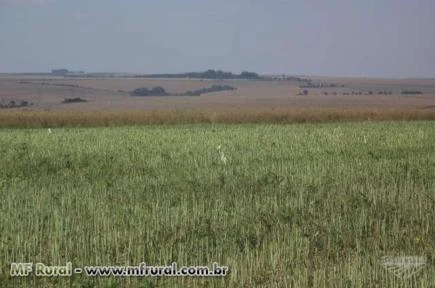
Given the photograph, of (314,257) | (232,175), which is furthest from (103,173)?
(314,257)

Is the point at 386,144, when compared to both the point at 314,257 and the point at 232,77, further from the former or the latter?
the point at 232,77

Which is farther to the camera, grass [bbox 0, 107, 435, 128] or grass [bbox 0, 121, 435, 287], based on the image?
grass [bbox 0, 107, 435, 128]

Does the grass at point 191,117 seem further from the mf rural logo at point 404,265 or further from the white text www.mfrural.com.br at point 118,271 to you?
the white text www.mfrural.com.br at point 118,271

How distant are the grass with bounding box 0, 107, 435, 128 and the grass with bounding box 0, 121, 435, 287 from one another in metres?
25.5

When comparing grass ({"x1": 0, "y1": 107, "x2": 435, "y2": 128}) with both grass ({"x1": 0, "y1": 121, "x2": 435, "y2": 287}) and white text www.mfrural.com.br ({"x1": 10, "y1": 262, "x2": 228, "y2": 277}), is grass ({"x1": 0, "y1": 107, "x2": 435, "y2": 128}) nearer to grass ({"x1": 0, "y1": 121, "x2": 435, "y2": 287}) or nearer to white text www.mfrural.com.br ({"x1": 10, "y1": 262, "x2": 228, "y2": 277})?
grass ({"x1": 0, "y1": 121, "x2": 435, "y2": 287})

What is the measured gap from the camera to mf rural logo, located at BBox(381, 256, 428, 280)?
6.82 metres

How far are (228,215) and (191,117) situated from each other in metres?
35.1

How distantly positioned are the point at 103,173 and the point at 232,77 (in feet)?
604

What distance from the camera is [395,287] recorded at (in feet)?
21.3

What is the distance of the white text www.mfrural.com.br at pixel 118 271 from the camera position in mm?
6992

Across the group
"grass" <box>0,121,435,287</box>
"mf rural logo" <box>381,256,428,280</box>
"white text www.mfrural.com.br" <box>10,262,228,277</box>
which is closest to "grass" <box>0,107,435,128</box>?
"grass" <box>0,121,435,287</box>

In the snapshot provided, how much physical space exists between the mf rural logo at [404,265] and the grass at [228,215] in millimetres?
122

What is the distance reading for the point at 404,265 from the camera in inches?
283

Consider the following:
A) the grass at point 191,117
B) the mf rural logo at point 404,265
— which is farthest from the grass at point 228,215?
the grass at point 191,117
